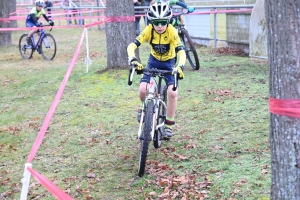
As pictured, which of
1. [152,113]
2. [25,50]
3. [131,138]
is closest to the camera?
[152,113]

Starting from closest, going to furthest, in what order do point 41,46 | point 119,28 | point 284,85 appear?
point 284,85, point 119,28, point 41,46

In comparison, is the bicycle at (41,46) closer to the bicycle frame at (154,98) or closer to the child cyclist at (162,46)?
the child cyclist at (162,46)

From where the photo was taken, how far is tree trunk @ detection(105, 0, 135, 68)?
10711 mm

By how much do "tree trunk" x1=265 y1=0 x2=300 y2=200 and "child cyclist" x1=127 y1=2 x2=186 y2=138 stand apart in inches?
99.4

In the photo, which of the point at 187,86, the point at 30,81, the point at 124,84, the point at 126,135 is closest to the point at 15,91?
the point at 30,81

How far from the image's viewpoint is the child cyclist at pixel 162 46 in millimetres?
5711

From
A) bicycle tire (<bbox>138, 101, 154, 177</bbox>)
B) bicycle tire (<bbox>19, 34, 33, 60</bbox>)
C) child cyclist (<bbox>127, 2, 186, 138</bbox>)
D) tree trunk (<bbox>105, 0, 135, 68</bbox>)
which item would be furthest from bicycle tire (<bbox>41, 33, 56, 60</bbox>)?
bicycle tire (<bbox>138, 101, 154, 177</bbox>)

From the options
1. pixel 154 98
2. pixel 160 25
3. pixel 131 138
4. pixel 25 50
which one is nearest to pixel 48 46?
pixel 25 50

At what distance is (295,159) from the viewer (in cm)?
303

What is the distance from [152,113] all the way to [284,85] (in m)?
2.62

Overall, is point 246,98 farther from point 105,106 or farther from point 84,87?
point 84,87

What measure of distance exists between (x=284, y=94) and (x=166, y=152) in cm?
327

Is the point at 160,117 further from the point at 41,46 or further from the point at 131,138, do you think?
the point at 41,46

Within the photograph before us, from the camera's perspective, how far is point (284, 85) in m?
2.96
